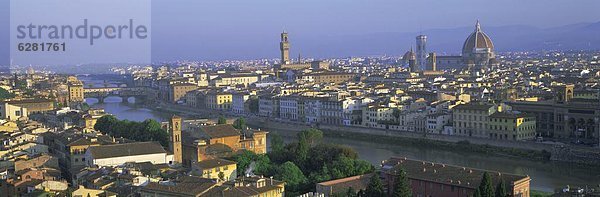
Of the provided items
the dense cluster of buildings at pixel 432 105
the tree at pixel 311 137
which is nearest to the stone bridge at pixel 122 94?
the dense cluster of buildings at pixel 432 105

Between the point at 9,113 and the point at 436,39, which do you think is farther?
the point at 436,39

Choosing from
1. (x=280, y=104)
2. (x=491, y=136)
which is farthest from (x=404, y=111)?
(x=280, y=104)

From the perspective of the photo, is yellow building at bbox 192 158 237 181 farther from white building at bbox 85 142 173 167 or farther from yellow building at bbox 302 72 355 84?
yellow building at bbox 302 72 355 84

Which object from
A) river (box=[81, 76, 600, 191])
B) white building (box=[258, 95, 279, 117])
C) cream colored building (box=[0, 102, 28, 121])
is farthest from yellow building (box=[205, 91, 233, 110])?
cream colored building (box=[0, 102, 28, 121])

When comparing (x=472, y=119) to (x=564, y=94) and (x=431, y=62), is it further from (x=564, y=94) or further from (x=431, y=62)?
(x=431, y=62)

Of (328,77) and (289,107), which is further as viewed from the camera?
(328,77)

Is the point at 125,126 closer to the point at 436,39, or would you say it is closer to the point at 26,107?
the point at 26,107

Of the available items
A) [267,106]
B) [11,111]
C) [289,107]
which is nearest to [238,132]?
[11,111]
